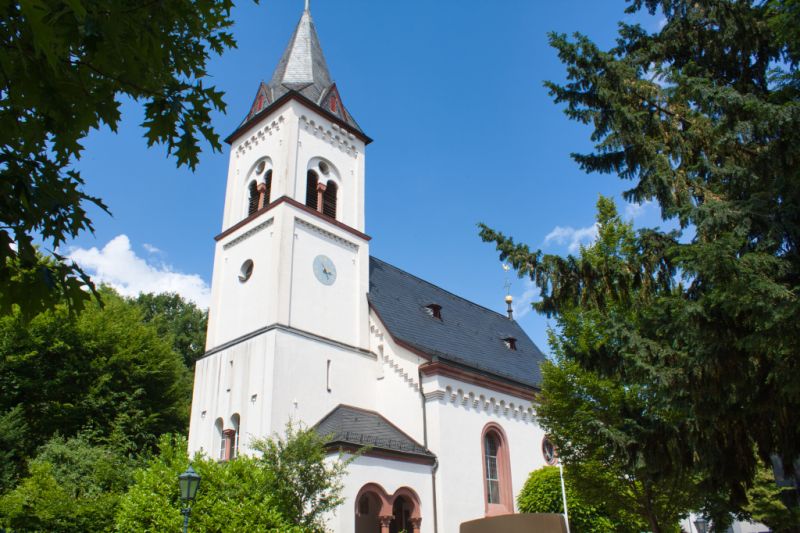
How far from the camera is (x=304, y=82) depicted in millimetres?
25344

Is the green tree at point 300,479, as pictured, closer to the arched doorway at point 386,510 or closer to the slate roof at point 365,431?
the slate roof at point 365,431

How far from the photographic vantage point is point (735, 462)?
902cm

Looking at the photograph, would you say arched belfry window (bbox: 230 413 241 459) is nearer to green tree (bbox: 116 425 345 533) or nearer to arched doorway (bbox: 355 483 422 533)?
arched doorway (bbox: 355 483 422 533)

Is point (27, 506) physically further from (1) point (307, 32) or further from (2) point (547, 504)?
(1) point (307, 32)

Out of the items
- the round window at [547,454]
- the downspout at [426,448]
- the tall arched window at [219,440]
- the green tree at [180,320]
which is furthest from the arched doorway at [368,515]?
the green tree at [180,320]

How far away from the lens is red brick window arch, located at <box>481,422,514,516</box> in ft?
67.3

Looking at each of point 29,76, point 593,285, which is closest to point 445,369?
point 593,285

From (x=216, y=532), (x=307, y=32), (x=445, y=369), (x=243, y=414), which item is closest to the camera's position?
(x=216, y=532)

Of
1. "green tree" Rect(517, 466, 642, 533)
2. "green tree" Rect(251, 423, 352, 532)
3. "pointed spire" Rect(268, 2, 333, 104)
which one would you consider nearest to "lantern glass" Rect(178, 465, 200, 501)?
"green tree" Rect(251, 423, 352, 532)

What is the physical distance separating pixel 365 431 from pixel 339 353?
3.16 metres

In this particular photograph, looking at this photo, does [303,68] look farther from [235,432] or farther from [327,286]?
[235,432]

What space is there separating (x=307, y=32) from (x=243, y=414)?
60.3 feet

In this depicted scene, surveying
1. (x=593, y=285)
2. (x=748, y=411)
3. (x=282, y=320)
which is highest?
(x=282, y=320)

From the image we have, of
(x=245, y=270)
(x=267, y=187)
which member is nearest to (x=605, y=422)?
(x=245, y=270)
